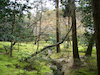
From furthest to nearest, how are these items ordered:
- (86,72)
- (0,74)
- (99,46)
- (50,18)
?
(50,18) < (86,72) < (0,74) < (99,46)

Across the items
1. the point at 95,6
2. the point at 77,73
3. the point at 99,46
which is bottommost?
the point at 77,73

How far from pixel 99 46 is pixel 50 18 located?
770 cm

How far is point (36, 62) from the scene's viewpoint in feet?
19.6

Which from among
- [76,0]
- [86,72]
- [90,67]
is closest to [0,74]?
[86,72]

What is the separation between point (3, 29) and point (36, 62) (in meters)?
2.93

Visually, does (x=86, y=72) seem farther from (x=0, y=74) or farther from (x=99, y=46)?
(x=0, y=74)

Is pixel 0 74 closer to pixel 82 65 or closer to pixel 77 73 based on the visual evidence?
pixel 77 73

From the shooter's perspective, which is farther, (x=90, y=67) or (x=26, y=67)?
(x=26, y=67)

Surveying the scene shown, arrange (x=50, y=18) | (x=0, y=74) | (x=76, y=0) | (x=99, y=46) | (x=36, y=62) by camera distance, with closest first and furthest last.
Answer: (x=99, y=46) → (x=0, y=74) → (x=36, y=62) → (x=76, y=0) → (x=50, y=18)

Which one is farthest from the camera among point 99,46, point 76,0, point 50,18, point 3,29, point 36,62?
point 50,18

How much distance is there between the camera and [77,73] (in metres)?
5.23

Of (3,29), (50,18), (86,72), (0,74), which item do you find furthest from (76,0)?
(0,74)

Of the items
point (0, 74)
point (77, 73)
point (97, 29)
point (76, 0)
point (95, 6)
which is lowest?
point (77, 73)

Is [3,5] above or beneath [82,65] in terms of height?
above
